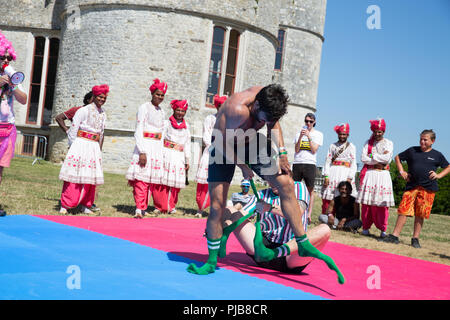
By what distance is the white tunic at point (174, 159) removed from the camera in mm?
8469

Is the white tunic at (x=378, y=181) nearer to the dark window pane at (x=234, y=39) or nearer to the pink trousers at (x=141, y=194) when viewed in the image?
the pink trousers at (x=141, y=194)

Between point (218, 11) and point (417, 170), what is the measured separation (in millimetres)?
13564

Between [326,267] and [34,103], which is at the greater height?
[34,103]

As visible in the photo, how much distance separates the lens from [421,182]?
7.84 metres

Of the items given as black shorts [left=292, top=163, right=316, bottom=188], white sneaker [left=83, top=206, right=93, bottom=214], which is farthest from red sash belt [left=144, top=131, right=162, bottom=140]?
black shorts [left=292, top=163, right=316, bottom=188]

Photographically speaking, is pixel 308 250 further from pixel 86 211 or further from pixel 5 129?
pixel 86 211

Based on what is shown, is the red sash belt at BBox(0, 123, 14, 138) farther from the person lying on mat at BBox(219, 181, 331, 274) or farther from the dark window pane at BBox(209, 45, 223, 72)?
the dark window pane at BBox(209, 45, 223, 72)

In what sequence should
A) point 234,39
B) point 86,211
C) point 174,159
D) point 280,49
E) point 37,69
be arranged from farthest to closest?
1. point 280,49
2. point 37,69
3. point 234,39
4. point 174,159
5. point 86,211

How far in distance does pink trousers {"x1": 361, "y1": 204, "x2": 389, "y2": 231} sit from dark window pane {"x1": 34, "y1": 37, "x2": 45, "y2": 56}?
2043 cm

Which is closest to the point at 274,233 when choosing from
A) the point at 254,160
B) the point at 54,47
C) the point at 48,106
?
the point at 254,160

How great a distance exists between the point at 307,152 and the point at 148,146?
3.15m

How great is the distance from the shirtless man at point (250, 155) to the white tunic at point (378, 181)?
16.8 ft

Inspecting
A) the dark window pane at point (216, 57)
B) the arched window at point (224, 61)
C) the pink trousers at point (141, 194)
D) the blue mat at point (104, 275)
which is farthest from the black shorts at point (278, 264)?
the dark window pane at point (216, 57)

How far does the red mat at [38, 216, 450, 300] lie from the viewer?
4.00m
